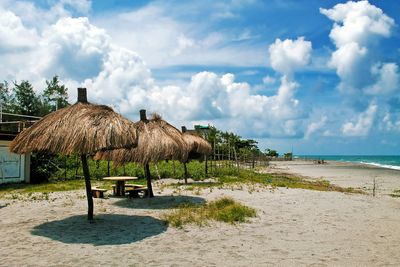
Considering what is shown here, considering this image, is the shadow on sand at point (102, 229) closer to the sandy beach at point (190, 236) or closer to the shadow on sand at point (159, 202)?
the sandy beach at point (190, 236)

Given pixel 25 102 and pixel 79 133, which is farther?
pixel 25 102

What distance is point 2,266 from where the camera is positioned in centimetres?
570

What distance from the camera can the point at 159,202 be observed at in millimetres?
12141

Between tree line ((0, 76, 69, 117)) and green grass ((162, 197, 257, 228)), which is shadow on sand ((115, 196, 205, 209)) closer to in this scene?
green grass ((162, 197, 257, 228))

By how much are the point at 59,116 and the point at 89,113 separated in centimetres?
66

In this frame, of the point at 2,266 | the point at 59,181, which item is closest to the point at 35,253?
the point at 2,266

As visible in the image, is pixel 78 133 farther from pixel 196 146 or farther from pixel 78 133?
pixel 196 146

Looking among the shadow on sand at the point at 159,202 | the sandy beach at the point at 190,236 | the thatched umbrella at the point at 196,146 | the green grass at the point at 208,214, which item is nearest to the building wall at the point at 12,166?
the sandy beach at the point at 190,236

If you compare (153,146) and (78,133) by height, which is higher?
(78,133)

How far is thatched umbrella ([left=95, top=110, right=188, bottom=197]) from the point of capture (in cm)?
1167

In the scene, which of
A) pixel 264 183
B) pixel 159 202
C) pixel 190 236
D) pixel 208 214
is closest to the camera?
pixel 190 236

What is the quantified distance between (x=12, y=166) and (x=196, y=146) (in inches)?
327

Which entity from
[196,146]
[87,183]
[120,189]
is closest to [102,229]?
[87,183]

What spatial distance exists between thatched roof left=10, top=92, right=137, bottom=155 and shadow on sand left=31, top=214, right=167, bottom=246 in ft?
5.51
